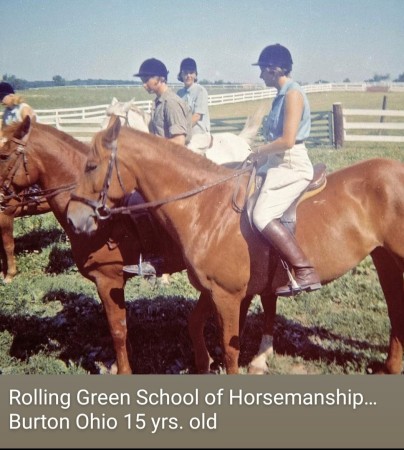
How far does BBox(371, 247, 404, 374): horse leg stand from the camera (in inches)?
169

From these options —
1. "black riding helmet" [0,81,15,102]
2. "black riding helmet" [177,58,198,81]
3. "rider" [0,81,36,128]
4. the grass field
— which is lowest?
the grass field

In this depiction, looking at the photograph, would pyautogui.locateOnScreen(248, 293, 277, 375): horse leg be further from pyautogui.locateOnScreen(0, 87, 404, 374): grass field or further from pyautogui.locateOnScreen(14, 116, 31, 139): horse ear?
pyautogui.locateOnScreen(14, 116, 31, 139): horse ear

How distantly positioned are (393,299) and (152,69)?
13.7 feet

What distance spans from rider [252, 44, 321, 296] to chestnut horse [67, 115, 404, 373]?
0.20 metres

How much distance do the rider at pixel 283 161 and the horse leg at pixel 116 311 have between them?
170 centimetres

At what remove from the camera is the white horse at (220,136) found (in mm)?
6168

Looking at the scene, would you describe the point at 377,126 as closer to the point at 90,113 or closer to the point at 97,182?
the point at 90,113

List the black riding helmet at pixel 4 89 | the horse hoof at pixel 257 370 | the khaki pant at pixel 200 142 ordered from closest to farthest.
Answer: the horse hoof at pixel 257 370
the black riding helmet at pixel 4 89
the khaki pant at pixel 200 142

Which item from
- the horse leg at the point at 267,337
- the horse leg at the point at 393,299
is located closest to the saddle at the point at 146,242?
the horse leg at the point at 267,337

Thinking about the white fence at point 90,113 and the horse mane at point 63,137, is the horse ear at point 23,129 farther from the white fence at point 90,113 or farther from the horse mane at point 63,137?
the white fence at point 90,113

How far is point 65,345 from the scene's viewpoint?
521 centimetres

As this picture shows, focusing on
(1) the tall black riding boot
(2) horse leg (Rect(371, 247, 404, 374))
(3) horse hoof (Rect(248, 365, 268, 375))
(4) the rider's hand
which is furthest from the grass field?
(4) the rider's hand

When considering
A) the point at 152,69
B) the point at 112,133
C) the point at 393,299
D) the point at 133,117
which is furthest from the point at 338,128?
the point at 112,133

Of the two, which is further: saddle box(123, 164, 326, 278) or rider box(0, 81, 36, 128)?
rider box(0, 81, 36, 128)
